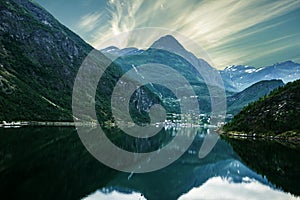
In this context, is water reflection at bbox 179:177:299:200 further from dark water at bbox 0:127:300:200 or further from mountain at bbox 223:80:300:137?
mountain at bbox 223:80:300:137

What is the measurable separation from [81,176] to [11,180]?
14.2 m

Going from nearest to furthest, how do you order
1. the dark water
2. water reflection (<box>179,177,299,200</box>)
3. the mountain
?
the dark water, water reflection (<box>179,177,299,200</box>), the mountain

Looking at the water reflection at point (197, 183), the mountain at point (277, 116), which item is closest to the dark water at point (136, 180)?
the water reflection at point (197, 183)

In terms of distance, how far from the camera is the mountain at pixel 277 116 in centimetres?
16188

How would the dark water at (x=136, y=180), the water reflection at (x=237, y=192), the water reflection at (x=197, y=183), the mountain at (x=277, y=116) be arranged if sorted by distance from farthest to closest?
the mountain at (x=277, y=116) → the water reflection at (x=197, y=183) → the water reflection at (x=237, y=192) → the dark water at (x=136, y=180)

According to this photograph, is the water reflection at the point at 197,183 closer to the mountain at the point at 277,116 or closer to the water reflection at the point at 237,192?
the water reflection at the point at 237,192

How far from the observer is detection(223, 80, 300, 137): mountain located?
161875 millimetres

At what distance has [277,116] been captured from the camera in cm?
17112

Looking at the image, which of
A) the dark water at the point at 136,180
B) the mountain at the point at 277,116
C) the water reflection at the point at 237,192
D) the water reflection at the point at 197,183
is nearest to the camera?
the dark water at the point at 136,180

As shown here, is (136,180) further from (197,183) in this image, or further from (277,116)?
(277,116)

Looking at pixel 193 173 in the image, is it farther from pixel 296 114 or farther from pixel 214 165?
pixel 296 114

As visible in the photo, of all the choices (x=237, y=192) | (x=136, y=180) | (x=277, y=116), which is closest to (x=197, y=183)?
(x=237, y=192)

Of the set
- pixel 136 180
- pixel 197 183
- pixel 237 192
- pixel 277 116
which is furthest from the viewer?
pixel 277 116

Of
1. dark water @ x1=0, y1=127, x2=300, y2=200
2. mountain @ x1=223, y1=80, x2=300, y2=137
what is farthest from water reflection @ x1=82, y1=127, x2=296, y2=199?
mountain @ x1=223, y1=80, x2=300, y2=137
